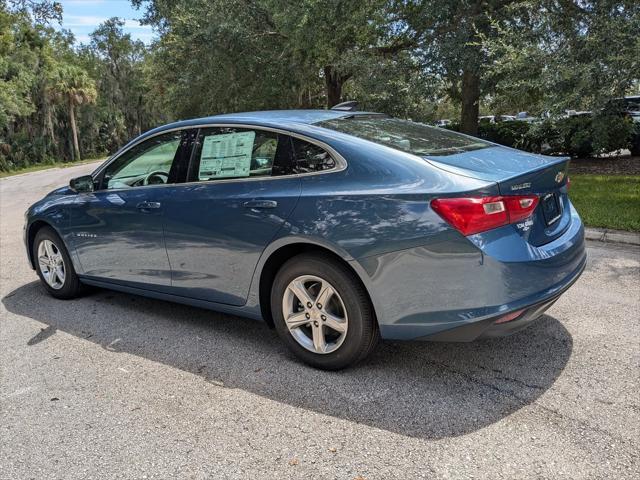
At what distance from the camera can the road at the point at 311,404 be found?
2.60m

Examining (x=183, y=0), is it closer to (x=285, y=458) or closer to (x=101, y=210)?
(x=101, y=210)

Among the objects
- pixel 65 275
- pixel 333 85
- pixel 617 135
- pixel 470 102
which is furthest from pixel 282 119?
pixel 333 85

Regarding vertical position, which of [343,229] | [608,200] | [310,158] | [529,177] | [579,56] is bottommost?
[608,200]

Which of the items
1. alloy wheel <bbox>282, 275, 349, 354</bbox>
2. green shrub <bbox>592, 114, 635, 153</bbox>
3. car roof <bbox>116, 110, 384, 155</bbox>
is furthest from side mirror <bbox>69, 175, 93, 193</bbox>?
green shrub <bbox>592, 114, 635, 153</bbox>

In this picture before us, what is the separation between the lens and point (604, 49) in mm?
8273

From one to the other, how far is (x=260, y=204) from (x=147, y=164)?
5.05ft

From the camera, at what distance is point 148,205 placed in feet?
13.8

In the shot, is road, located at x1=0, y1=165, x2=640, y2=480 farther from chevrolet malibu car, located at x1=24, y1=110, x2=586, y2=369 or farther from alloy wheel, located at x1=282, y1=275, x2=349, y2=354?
chevrolet malibu car, located at x1=24, y1=110, x2=586, y2=369

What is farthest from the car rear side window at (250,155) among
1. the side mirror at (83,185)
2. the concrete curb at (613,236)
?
the concrete curb at (613,236)

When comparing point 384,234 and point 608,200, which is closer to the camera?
point 384,234

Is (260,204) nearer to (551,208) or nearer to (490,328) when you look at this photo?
(490,328)

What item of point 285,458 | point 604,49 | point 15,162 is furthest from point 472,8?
point 15,162

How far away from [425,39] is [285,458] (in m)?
Answer: 12.9

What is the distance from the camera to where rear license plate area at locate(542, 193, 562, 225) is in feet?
10.6
